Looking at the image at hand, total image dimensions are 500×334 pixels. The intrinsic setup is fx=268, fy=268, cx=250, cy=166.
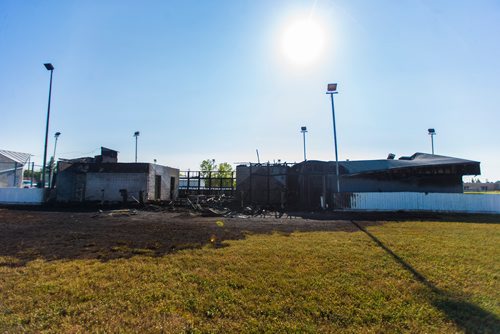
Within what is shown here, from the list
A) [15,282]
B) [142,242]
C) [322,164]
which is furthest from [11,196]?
[322,164]

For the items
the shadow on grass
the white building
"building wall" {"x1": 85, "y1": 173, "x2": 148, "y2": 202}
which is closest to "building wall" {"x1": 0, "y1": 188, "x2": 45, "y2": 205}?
"building wall" {"x1": 85, "y1": 173, "x2": 148, "y2": 202}

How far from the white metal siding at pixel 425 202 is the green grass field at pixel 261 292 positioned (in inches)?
428

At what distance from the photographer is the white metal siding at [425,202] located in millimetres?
15703

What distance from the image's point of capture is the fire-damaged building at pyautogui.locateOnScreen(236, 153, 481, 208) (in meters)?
19.3

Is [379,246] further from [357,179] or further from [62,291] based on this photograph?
[357,179]

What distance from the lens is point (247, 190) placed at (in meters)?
23.0

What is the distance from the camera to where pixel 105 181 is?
→ 71.4 ft

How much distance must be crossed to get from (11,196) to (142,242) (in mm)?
21045

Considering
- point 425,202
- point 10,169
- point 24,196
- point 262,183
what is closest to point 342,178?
point 425,202

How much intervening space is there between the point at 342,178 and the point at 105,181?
1891 centimetres

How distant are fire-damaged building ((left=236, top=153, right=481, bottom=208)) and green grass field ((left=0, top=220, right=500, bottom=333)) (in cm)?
1318

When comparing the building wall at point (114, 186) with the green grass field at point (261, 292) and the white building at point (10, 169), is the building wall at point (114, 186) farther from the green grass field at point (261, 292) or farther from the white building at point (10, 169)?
the green grass field at point (261, 292)

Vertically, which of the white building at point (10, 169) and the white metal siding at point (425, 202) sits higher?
the white building at point (10, 169)

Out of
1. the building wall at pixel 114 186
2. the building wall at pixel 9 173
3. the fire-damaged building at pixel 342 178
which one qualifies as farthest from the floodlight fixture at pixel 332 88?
the building wall at pixel 9 173
